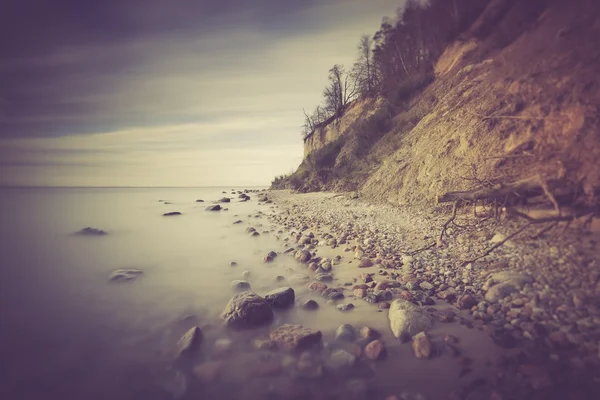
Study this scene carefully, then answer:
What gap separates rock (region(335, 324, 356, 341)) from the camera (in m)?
2.93

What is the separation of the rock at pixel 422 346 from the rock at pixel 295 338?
97cm

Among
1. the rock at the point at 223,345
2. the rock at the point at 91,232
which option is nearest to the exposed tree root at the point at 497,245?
the rock at the point at 223,345

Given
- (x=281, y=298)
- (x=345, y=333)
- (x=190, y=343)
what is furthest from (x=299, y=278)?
(x=190, y=343)

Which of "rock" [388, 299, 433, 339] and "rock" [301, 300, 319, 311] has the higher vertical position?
"rock" [388, 299, 433, 339]

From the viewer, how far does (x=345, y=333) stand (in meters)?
2.96

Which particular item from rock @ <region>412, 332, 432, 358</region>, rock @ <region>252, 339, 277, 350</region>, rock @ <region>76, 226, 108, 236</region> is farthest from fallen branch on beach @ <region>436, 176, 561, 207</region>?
rock @ <region>76, 226, 108, 236</region>

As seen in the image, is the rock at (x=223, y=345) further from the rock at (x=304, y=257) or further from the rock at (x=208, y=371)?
the rock at (x=304, y=257)

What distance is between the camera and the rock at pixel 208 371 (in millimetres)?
2549

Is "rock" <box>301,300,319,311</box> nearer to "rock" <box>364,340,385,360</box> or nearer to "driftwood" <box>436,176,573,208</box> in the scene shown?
"rock" <box>364,340,385,360</box>

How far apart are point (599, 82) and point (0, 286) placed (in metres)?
10.2

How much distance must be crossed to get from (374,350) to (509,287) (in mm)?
1749

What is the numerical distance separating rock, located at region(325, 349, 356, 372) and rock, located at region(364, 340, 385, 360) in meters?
0.15

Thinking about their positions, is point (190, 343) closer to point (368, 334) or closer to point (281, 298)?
point (281, 298)

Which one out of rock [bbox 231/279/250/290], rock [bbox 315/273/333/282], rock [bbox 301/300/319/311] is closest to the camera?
rock [bbox 301/300/319/311]
